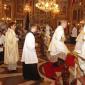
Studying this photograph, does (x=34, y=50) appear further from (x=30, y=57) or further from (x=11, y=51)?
(x=11, y=51)

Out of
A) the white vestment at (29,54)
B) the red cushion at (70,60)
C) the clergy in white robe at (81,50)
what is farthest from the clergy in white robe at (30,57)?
the red cushion at (70,60)

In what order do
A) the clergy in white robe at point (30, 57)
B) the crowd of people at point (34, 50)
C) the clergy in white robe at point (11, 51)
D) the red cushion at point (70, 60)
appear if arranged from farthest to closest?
the clergy in white robe at point (11, 51), the clergy in white robe at point (30, 57), the crowd of people at point (34, 50), the red cushion at point (70, 60)

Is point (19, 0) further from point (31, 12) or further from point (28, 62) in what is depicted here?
point (28, 62)

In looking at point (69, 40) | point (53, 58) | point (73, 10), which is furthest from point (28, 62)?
point (73, 10)

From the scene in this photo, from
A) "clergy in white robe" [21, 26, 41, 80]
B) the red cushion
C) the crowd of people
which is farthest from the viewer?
"clergy in white robe" [21, 26, 41, 80]

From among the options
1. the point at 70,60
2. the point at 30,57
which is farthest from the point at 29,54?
the point at 70,60

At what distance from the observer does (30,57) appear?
938 centimetres

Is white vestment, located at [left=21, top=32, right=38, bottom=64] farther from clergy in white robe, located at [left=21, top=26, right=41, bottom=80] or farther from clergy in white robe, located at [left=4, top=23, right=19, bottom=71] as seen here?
clergy in white robe, located at [left=4, top=23, right=19, bottom=71]

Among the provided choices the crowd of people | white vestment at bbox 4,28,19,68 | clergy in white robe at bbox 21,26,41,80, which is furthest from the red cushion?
white vestment at bbox 4,28,19,68

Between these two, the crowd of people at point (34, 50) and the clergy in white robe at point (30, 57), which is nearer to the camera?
the crowd of people at point (34, 50)

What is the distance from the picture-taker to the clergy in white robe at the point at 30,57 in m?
9.20

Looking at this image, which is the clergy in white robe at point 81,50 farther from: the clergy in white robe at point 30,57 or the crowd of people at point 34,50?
the clergy in white robe at point 30,57

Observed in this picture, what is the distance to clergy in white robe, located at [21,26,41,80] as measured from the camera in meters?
9.20

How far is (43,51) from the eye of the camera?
1650 centimetres
